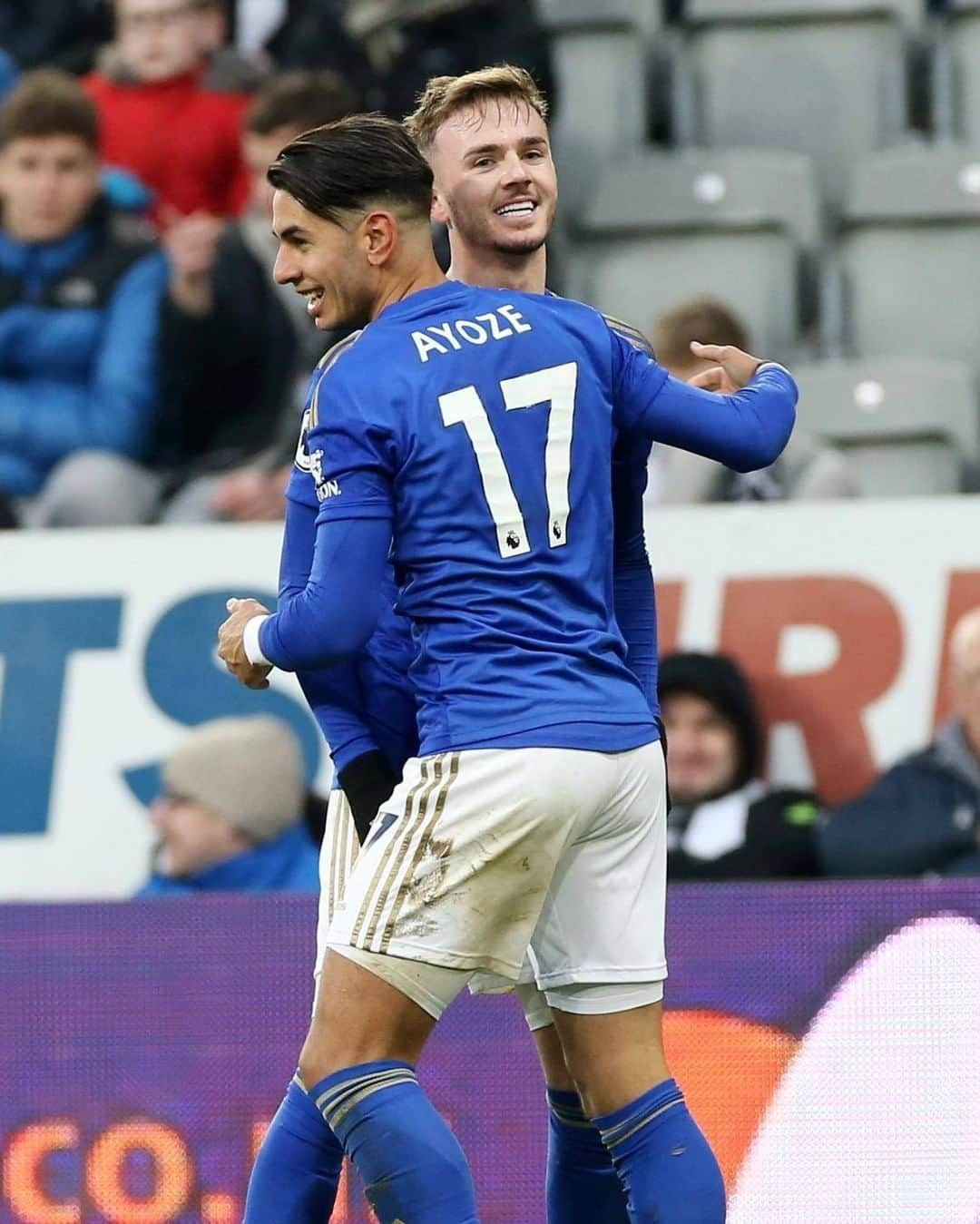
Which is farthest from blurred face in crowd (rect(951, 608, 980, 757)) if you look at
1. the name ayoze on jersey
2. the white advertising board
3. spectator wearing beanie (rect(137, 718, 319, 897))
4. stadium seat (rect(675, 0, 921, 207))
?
stadium seat (rect(675, 0, 921, 207))

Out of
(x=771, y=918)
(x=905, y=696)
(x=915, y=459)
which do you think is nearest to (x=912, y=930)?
(x=771, y=918)

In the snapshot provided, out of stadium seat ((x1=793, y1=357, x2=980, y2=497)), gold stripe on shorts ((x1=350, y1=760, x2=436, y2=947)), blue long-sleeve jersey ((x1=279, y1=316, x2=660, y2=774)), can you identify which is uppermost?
blue long-sleeve jersey ((x1=279, y1=316, x2=660, y2=774))

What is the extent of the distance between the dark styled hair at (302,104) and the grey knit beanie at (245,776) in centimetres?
217

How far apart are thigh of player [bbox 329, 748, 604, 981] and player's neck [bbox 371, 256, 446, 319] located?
0.63 metres

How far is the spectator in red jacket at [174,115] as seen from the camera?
24.3 feet

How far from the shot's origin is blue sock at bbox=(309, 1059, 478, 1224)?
10.2ft

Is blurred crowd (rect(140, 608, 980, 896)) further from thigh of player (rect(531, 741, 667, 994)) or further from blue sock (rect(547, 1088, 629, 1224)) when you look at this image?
thigh of player (rect(531, 741, 667, 994))

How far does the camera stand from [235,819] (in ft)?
17.6

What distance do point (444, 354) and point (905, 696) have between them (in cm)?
280

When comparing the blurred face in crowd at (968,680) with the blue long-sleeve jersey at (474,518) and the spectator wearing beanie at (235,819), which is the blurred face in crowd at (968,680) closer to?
the spectator wearing beanie at (235,819)

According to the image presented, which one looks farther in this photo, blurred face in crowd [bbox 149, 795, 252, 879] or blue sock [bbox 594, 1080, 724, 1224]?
blurred face in crowd [bbox 149, 795, 252, 879]

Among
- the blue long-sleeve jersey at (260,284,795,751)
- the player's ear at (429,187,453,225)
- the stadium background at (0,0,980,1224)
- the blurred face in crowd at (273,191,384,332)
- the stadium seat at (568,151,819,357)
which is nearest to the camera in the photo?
Answer: the blue long-sleeve jersey at (260,284,795,751)

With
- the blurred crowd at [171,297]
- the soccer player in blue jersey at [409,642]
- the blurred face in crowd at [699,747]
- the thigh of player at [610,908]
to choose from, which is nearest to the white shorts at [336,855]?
the soccer player in blue jersey at [409,642]

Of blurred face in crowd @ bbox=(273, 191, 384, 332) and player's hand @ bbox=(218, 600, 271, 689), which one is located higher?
blurred face in crowd @ bbox=(273, 191, 384, 332)
